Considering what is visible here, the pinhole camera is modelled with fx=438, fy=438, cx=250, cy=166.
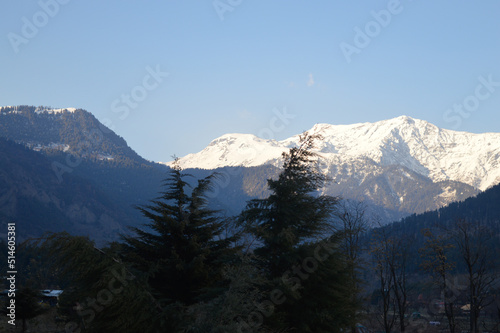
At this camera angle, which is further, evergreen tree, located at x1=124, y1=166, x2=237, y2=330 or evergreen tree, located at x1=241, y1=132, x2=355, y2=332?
evergreen tree, located at x1=124, y1=166, x2=237, y2=330

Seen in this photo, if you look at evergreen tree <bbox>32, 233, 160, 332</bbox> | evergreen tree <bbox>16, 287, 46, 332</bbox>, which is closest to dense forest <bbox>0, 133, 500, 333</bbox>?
A: evergreen tree <bbox>32, 233, 160, 332</bbox>

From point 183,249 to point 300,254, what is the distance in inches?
194

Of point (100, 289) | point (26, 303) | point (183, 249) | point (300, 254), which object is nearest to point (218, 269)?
point (183, 249)

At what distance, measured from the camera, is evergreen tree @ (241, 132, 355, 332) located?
16.1m

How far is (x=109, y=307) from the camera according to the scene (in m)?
12.4

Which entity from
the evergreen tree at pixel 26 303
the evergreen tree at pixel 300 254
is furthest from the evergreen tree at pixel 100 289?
the evergreen tree at pixel 26 303

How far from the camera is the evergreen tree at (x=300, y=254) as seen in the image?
16.1 m

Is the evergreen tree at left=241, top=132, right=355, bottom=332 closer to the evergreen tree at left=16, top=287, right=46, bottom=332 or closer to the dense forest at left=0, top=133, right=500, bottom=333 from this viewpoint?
the dense forest at left=0, top=133, right=500, bottom=333

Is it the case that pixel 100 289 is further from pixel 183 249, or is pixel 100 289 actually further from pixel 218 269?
pixel 218 269

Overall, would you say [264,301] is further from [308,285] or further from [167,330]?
[167,330]

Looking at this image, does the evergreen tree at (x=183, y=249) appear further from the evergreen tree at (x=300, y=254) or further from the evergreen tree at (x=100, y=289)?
the evergreen tree at (x=100, y=289)

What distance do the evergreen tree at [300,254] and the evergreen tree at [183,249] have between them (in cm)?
172

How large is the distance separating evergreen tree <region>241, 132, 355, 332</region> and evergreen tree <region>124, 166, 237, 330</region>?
1720mm

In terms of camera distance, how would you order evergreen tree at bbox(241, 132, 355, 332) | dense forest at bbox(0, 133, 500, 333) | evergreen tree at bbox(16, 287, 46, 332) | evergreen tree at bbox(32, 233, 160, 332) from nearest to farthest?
evergreen tree at bbox(32, 233, 160, 332) < dense forest at bbox(0, 133, 500, 333) < evergreen tree at bbox(241, 132, 355, 332) < evergreen tree at bbox(16, 287, 46, 332)
